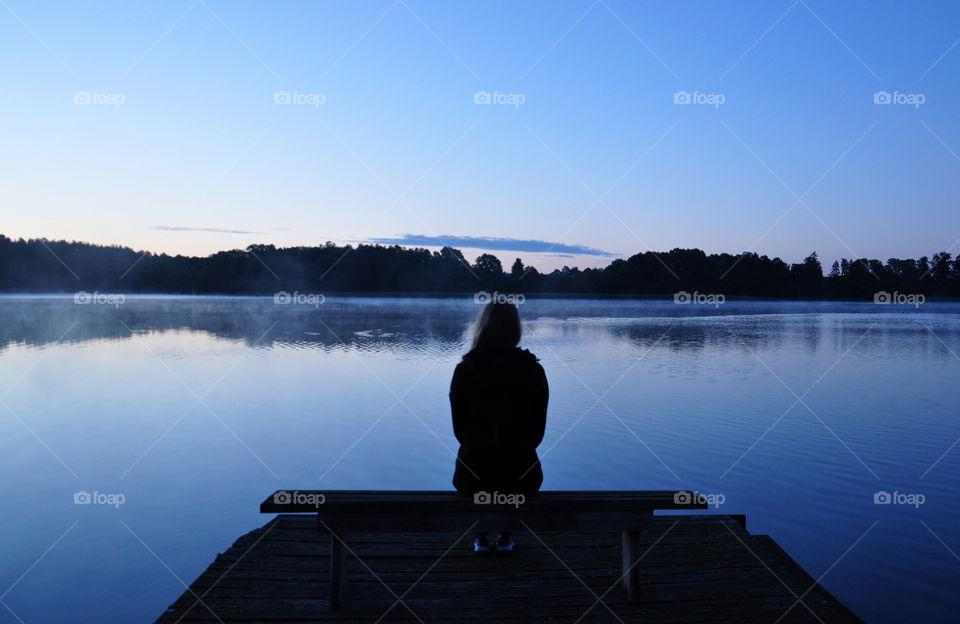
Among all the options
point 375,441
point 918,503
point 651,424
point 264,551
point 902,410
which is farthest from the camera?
point 902,410

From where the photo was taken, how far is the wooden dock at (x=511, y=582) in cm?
397

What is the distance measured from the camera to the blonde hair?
4113 mm

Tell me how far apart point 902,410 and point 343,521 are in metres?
13.3

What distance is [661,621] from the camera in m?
3.89

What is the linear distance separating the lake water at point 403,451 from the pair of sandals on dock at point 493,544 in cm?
288

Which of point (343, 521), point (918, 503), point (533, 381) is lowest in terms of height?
point (918, 503)

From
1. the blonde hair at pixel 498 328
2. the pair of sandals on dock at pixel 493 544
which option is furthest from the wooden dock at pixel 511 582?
the blonde hair at pixel 498 328

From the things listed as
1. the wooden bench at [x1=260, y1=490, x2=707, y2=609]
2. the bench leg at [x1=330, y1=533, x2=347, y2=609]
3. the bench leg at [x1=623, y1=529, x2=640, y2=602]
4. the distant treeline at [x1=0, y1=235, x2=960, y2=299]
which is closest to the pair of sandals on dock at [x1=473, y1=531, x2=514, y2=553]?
the wooden bench at [x1=260, y1=490, x2=707, y2=609]

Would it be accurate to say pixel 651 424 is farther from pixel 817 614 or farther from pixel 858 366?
Answer: pixel 858 366

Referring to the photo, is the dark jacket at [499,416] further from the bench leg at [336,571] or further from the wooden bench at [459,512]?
the bench leg at [336,571]

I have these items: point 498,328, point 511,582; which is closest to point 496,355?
point 498,328

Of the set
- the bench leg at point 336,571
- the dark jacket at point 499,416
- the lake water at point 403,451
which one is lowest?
the lake water at point 403,451

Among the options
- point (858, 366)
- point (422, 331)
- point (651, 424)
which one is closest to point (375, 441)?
point (651, 424)

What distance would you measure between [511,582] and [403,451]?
20.2 feet
